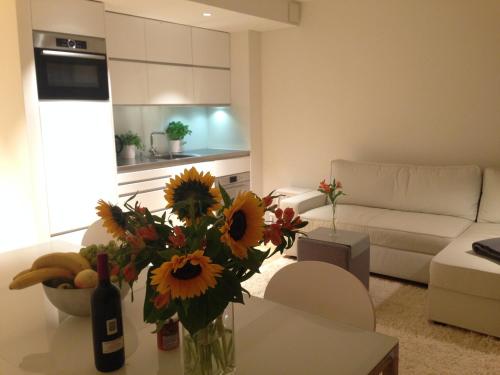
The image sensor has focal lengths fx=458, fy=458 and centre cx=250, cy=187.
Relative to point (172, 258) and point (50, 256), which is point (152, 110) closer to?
point (50, 256)

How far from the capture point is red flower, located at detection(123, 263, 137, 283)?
93 centimetres

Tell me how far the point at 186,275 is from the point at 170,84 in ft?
13.2

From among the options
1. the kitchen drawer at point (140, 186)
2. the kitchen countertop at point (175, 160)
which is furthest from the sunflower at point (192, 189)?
the kitchen countertop at point (175, 160)

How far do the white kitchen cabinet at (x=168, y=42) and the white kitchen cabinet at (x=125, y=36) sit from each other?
8 cm

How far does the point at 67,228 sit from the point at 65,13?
1.64 meters

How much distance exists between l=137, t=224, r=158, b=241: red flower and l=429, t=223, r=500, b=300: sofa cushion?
2405mm

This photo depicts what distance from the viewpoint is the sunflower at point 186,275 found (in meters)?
0.85

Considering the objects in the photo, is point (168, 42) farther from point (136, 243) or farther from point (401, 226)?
point (136, 243)

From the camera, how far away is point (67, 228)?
142 inches

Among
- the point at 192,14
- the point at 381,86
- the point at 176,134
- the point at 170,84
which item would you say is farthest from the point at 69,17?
the point at 381,86

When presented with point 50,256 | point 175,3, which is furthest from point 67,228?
point 50,256

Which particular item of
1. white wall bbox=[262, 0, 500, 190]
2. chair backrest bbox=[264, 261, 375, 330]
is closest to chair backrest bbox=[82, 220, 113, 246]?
chair backrest bbox=[264, 261, 375, 330]

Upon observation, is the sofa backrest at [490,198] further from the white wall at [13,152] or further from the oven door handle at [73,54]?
the white wall at [13,152]

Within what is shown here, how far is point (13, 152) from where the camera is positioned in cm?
343
